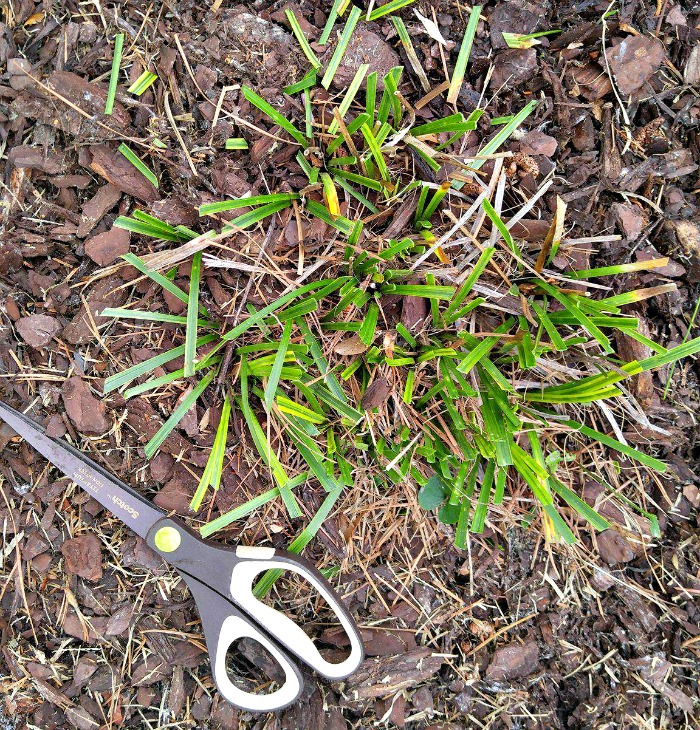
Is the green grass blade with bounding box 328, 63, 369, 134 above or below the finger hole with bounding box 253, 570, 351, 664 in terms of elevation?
above

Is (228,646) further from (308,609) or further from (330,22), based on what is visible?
(330,22)

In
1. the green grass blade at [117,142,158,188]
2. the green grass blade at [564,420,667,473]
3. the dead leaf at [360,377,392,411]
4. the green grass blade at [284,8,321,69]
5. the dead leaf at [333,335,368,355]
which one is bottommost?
the dead leaf at [360,377,392,411]

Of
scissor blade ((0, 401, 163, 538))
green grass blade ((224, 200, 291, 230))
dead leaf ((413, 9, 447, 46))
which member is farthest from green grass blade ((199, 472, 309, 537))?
dead leaf ((413, 9, 447, 46))

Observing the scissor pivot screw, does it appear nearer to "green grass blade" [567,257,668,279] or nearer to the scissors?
the scissors

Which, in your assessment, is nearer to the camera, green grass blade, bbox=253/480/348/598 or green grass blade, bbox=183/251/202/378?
green grass blade, bbox=183/251/202/378

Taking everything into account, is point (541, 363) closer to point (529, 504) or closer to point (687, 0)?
point (529, 504)

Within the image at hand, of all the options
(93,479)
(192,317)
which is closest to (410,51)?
(192,317)
